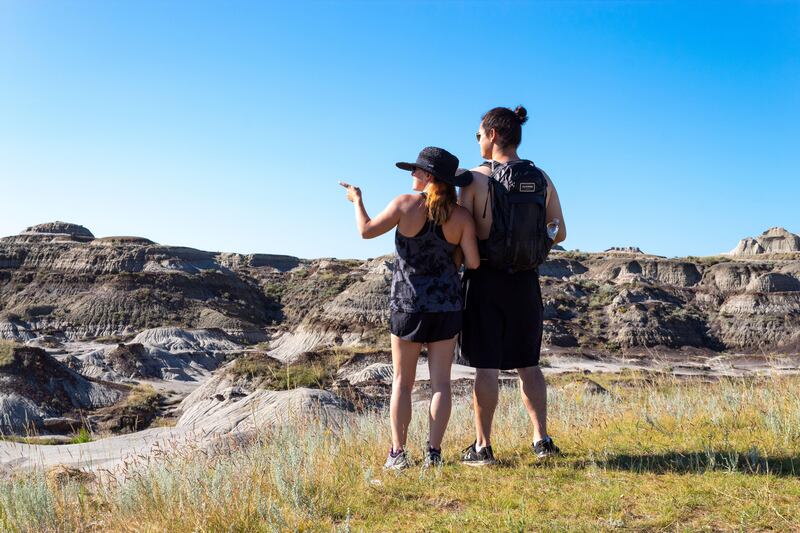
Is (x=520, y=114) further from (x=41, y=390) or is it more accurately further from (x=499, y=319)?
(x=41, y=390)

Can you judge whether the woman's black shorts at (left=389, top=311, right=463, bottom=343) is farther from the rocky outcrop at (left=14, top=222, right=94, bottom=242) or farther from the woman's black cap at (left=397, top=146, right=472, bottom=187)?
the rocky outcrop at (left=14, top=222, right=94, bottom=242)

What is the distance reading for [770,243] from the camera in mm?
110062

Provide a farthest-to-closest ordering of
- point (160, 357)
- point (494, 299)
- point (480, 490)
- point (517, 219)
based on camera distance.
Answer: point (160, 357) < point (494, 299) < point (517, 219) < point (480, 490)

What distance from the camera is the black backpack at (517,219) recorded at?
176 inches

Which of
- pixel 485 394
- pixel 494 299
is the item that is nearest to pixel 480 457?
pixel 485 394

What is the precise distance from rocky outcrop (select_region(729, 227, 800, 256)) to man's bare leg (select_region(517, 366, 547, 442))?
114m

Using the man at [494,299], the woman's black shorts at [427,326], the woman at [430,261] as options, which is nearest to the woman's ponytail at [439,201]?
the woman at [430,261]

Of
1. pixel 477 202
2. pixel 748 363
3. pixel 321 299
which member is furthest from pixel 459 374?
pixel 321 299

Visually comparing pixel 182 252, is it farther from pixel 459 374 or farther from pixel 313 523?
pixel 313 523

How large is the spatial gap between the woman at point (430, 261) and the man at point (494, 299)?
0.12 m

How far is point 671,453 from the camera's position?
195 inches

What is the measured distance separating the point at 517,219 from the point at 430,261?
620 millimetres

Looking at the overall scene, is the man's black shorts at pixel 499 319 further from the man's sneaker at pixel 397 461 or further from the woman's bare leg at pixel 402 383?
the man's sneaker at pixel 397 461

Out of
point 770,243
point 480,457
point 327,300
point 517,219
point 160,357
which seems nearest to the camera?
point 517,219
